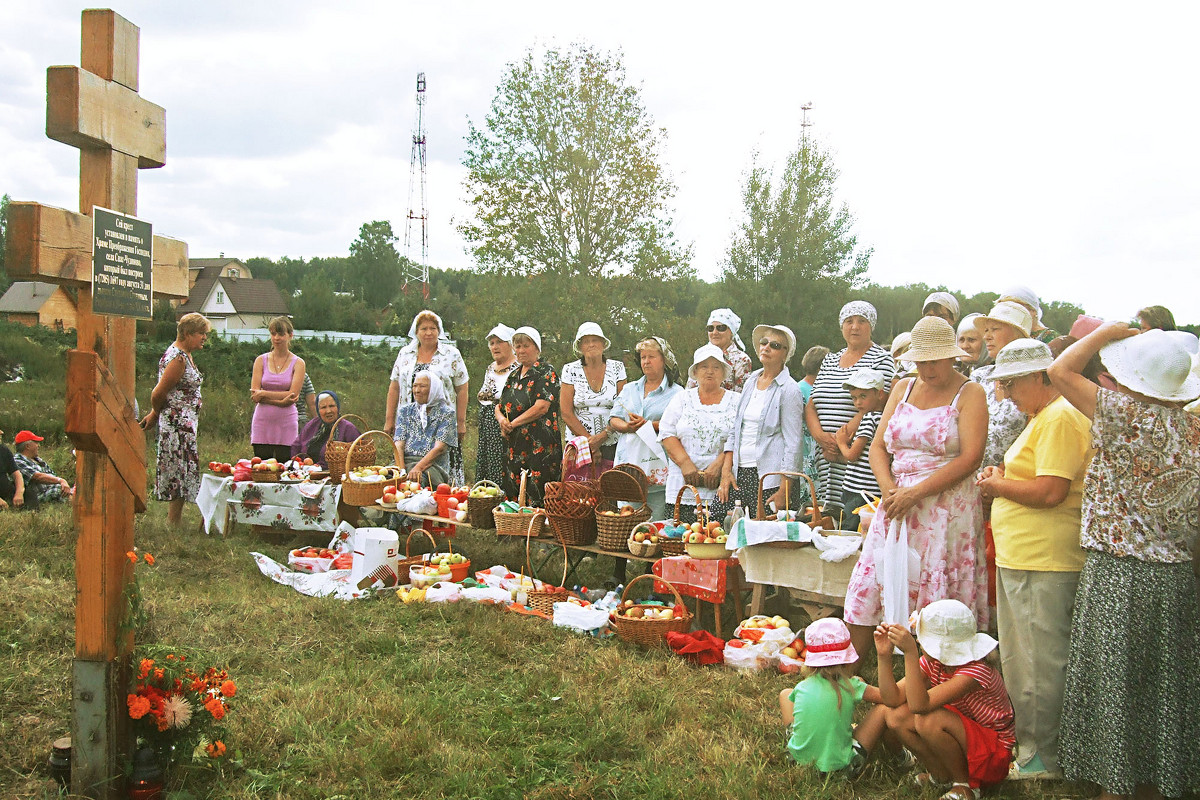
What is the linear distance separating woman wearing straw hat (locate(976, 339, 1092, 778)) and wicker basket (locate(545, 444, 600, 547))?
10.0 feet

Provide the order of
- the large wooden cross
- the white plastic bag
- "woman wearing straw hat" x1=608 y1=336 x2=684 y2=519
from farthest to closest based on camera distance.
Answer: "woman wearing straw hat" x1=608 y1=336 x2=684 y2=519 < the white plastic bag < the large wooden cross

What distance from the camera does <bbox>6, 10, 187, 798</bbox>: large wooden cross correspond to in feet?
9.92

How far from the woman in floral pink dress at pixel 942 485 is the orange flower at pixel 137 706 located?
3.11m

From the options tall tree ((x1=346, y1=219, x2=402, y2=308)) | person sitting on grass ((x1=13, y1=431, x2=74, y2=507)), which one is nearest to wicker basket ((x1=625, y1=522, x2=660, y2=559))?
person sitting on grass ((x1=13, y1=431, x2=74, y2=507))

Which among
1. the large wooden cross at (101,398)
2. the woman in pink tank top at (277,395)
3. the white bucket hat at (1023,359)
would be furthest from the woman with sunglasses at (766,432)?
the woman in pink tank top at (277,395)

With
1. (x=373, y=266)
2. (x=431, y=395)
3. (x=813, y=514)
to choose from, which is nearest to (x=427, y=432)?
(x=431, y=395)

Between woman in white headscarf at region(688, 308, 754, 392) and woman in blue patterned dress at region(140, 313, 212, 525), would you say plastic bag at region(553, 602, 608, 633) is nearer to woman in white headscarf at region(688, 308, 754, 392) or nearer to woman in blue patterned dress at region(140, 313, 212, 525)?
woman in white headscarf at region(688, 308, 754, 392)

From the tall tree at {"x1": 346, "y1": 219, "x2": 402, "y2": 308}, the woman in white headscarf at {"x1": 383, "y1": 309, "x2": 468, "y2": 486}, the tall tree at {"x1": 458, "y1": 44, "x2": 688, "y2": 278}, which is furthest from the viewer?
the tall tree at {"x1": 346, "y1": 219, "x2": 402, "y2": 308}

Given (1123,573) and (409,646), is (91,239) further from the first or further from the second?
(1123,573)

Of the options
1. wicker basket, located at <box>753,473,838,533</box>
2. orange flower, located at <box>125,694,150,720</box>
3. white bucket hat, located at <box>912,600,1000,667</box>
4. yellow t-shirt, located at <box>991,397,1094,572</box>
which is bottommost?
orange flower, located at <box>125,694,150,720</box>

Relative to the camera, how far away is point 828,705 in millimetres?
3615

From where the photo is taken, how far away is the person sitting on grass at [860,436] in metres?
5.71

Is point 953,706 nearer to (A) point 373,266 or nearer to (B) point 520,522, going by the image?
(B) point 520,522

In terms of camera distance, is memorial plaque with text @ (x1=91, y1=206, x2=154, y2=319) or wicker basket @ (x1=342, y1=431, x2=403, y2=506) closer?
memorial plaque with text @ (x1=91, y1=206, x2=154, y2=319)
